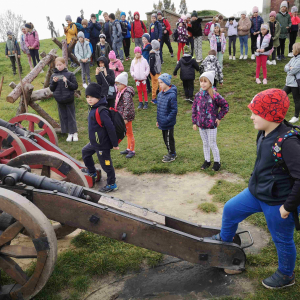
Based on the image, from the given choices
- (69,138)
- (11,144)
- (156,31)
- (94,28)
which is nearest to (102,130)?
(11,144)

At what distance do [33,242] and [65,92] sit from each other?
530 cm

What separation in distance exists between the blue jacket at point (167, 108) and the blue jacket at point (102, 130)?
1342mm

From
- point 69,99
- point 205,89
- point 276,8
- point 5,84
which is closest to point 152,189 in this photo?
point 205,89

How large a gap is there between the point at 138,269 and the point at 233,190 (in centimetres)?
216

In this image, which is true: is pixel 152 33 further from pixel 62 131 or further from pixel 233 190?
pixel 233 190

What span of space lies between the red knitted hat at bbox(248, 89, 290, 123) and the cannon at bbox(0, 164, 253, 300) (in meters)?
1.22

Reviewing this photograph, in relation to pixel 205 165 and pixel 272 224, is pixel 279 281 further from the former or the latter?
pixel 205 165

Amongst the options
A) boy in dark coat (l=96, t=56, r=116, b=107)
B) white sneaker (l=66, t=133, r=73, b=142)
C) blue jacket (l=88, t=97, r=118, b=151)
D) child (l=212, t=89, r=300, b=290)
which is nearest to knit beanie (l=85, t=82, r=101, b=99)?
blue jacket (l=88, t=97, r=118, b=151)

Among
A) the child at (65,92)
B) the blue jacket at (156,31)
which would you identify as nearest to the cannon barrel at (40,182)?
the child at (65,92)

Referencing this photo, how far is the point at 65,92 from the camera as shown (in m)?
7.47

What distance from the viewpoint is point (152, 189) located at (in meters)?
5.16

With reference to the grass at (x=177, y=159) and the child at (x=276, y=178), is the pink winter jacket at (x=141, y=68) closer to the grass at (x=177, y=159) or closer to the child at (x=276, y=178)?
the grass at (x=177, y=159)

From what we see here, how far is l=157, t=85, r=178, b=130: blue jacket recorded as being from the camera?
5.85 meters

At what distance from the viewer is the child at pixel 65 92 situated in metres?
7.32
